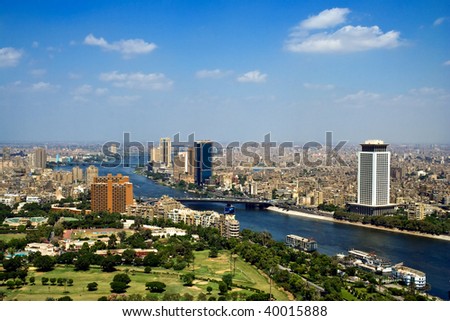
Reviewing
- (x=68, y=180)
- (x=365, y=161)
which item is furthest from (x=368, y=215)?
(x=68, y=180)

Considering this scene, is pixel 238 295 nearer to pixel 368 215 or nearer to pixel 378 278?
pixel 378 278

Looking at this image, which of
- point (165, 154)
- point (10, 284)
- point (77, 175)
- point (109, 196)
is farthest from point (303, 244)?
point (165, 154)

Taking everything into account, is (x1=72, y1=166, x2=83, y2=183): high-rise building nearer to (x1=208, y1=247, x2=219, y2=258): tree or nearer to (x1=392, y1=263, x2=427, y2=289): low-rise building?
(x1=208, y1=247, x2=219, y2=258): tree

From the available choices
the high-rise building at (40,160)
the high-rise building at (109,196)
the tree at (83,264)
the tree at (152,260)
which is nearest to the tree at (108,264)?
the tree at (83,264)

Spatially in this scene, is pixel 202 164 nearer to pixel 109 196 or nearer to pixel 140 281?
pixel 109 196

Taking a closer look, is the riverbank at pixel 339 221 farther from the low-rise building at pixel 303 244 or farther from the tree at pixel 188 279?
the tree at pixel 188 279

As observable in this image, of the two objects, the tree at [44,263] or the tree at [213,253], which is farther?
the tree at [213,253]

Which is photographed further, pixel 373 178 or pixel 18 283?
pixel 373 178
